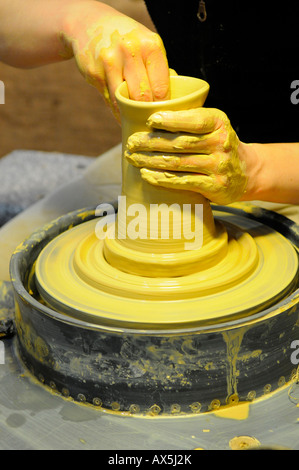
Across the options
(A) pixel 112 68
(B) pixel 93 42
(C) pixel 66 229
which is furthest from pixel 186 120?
(C) pixel 66 229

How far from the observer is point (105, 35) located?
145 centimetres

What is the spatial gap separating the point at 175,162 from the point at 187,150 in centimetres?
3

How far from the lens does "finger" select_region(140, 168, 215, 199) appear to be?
125cm

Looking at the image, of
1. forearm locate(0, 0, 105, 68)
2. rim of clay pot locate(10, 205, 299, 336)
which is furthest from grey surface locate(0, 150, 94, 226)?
rim of clay pot locate(10, 205, 299, 336)

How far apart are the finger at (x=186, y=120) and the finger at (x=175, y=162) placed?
0.06 m

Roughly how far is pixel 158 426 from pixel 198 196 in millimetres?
477

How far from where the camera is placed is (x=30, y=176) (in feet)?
10.6

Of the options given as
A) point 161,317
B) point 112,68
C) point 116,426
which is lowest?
point 116,426

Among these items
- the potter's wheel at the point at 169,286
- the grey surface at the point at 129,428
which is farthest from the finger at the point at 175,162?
the grey surface at the point at 129,428

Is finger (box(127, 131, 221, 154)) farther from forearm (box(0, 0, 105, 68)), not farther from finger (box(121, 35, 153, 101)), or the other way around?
forearm (box(0, 0, 105, 68))

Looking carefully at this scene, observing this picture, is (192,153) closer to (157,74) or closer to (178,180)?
(178,180)

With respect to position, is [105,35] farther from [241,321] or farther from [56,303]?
[241,321]

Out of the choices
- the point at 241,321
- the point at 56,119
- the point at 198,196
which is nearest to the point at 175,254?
the point at 198,196

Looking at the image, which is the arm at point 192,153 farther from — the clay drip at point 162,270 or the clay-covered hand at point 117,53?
the clay-covered hand at point 117,53
